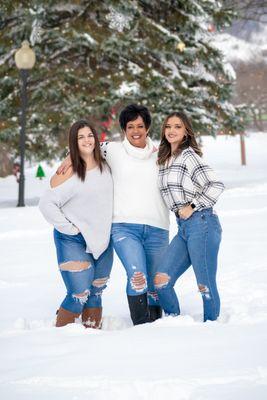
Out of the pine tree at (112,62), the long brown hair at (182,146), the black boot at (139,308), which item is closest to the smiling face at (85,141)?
the long brown hair at (182,146)

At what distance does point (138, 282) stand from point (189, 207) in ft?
2.14

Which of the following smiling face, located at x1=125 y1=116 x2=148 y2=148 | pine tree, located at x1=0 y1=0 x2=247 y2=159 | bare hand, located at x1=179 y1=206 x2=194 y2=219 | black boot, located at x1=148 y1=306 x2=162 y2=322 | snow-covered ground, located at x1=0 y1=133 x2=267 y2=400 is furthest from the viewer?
pine tree, located at x1=0 y1=0 x2=247 y2=159

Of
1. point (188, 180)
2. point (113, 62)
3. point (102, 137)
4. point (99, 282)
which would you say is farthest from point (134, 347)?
point (113, 62)

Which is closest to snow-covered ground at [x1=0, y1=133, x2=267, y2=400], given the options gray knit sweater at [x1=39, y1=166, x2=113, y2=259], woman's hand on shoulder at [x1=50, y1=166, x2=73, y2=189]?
gray knit sweater at [x1=39, y1=166, x2=113, y2=259]

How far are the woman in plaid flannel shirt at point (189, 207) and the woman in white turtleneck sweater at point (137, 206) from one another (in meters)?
0.11

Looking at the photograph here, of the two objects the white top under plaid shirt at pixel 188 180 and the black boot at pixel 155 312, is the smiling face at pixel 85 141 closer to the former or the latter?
the white top under plaid shirt at pixel 188 180

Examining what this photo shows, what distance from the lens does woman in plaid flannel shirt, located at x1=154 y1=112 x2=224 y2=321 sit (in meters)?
4.52

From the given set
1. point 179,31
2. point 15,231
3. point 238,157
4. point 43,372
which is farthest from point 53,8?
point 238,157

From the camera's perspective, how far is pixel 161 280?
15.4 feet

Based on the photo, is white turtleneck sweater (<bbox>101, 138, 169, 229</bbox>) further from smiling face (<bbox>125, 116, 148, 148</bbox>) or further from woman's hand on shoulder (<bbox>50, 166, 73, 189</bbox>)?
woman's hand on shoulder (<bbox>50, 166, 73, 189</bbox>)

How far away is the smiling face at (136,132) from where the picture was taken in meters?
4.72

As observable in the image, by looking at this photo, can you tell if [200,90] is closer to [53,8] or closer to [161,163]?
[53,8]

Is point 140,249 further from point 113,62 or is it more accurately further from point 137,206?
point 113,62

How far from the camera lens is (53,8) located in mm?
16984
